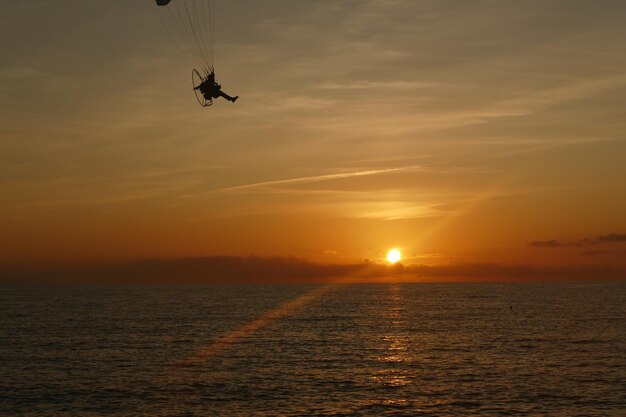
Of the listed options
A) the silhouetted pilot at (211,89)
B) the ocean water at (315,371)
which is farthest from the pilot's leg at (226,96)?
the ocean water at (315,371)

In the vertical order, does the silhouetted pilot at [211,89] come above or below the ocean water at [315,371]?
above

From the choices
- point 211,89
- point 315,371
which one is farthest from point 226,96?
point 315,371

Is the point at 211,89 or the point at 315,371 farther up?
the point at 211,89

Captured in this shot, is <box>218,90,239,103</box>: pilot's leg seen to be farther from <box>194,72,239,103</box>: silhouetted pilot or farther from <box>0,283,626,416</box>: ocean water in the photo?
<box>0,283,626,416</box>: ocean water

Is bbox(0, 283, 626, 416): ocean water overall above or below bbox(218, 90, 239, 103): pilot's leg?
below

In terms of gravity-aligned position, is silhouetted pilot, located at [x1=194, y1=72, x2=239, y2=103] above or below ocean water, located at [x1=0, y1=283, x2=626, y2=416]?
above

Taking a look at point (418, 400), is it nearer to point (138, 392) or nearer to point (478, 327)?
point (138, 392)

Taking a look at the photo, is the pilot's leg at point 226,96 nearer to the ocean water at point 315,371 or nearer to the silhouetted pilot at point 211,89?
the silhouetted pilot at point 211,89

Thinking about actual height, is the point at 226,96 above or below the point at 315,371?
above

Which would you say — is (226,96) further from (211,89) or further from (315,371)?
(315,371)

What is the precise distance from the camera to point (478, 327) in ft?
392

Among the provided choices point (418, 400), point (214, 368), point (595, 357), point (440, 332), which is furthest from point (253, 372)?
point (440, 332)

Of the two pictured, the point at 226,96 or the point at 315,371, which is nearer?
the point at 226,96

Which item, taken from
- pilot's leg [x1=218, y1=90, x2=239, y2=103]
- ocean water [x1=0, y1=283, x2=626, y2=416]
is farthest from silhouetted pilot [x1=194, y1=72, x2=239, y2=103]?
ocean water [x1=0, y1=283, x2=626, y2=416]
